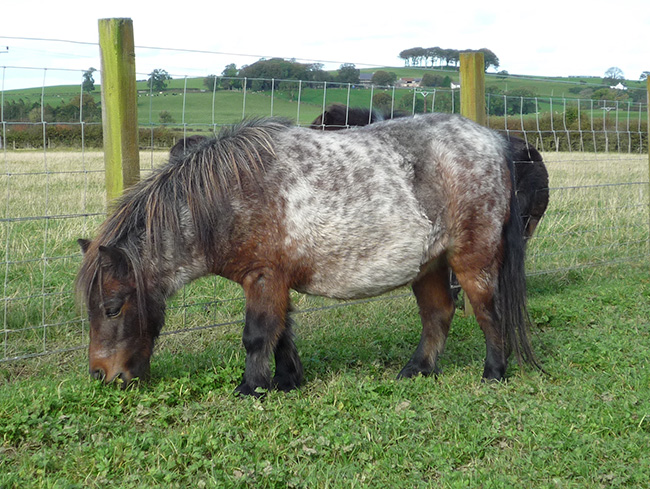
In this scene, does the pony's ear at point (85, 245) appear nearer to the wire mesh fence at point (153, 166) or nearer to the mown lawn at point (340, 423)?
the wire mesh fence at point (153, 166)

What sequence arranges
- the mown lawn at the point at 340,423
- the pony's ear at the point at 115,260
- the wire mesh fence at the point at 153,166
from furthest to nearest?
the wire mesh fence at the point at 153,166 → the pony's ear at the point at 115,260 → the mown lawn at the point at 340,423

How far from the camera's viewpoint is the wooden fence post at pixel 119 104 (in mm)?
4672

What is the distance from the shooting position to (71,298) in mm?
6195

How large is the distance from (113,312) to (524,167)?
16.2 ft

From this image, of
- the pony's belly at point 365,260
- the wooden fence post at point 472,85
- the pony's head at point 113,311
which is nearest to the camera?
the pony's head at point 113,311

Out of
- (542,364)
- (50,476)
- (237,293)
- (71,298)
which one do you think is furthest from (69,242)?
(542,364)

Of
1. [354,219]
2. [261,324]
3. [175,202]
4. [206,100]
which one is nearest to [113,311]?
[175,202]

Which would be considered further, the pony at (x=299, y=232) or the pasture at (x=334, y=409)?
the pony at (x=299, y=232)

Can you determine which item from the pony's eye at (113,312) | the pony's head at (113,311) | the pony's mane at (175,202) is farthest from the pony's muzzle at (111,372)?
the pony's mane at (175,202)

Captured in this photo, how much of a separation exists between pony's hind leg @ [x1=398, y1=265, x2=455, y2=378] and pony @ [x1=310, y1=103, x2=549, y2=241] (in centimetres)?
234

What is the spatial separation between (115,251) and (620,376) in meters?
3.71

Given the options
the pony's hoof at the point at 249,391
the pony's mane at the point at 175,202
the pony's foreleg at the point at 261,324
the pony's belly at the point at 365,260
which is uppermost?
the pony's mane at the point at 175,202

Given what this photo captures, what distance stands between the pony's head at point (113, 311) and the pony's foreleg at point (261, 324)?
707mm

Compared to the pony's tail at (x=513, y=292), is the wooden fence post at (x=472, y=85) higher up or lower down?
higher up
